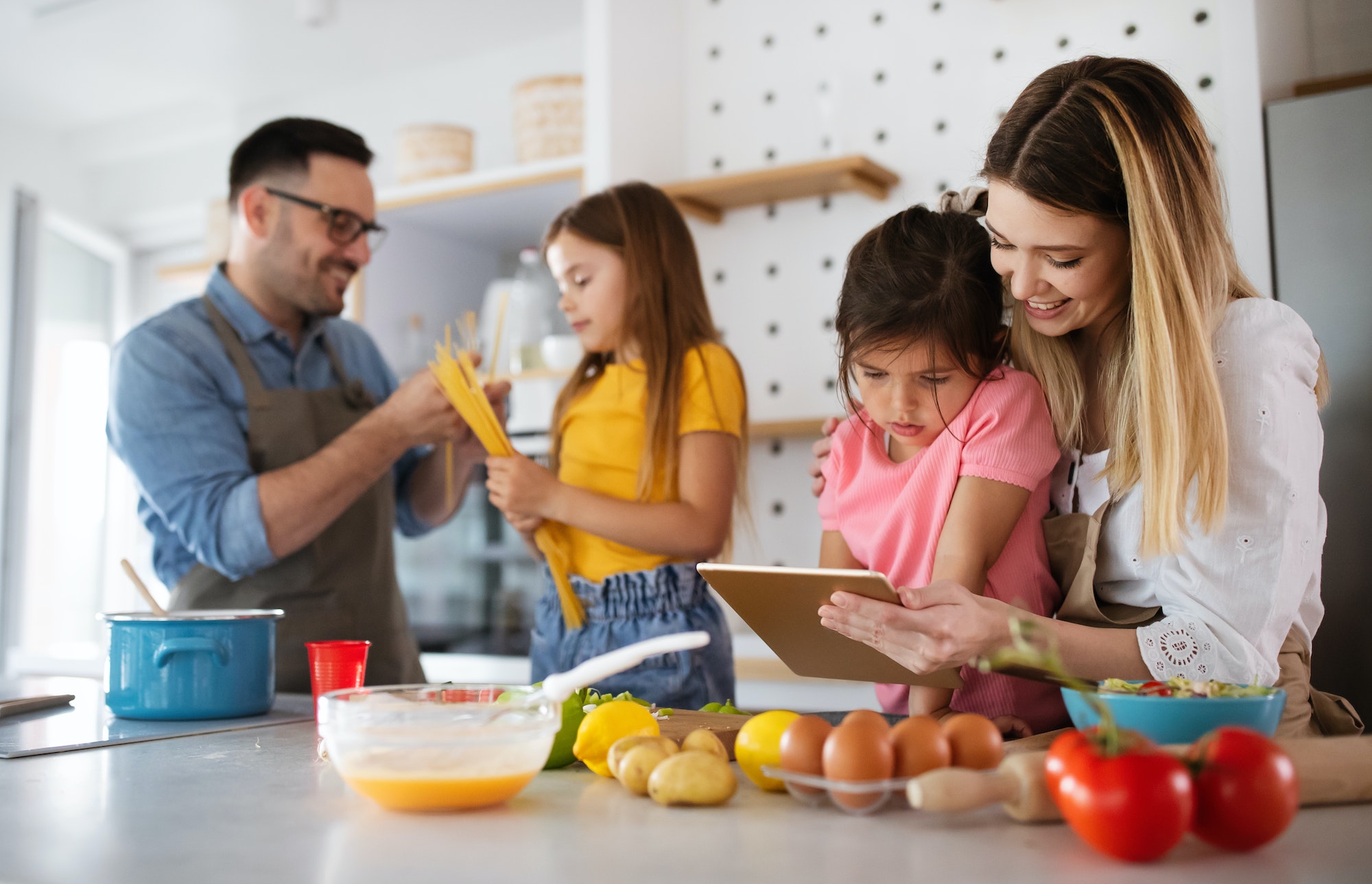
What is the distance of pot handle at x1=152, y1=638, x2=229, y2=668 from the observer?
52.0 inches

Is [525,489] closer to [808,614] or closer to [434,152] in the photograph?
[808,614]

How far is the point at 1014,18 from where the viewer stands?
245cm

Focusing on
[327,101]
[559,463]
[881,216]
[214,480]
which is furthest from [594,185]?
[327,101]

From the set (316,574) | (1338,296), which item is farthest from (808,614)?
(1338,296)

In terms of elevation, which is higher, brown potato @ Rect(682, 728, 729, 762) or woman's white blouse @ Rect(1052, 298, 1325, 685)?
woman's white blouse @ Rect(1052, 298, 1325, 685)

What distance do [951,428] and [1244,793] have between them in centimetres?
68

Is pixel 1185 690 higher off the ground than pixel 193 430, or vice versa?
pixel 193 430

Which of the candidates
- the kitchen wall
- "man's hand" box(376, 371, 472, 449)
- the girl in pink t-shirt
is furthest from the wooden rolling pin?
the kitchen wall

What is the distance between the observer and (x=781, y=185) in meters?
2.53

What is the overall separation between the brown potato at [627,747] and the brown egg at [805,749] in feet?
0.39

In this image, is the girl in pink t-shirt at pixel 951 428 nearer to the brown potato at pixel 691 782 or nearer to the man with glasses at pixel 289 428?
the brown potato at pixel 691 782

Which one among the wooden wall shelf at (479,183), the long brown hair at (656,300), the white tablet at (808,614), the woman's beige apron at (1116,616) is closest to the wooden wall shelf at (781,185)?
the wooden wall shelf at (479,183)

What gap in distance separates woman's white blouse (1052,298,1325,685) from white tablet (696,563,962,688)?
0.24 meters

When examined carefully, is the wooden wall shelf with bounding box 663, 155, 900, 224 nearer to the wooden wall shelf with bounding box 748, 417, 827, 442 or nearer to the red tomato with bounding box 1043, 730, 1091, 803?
the wooden wall shelf with bounding box 748, 417, 827, 442
